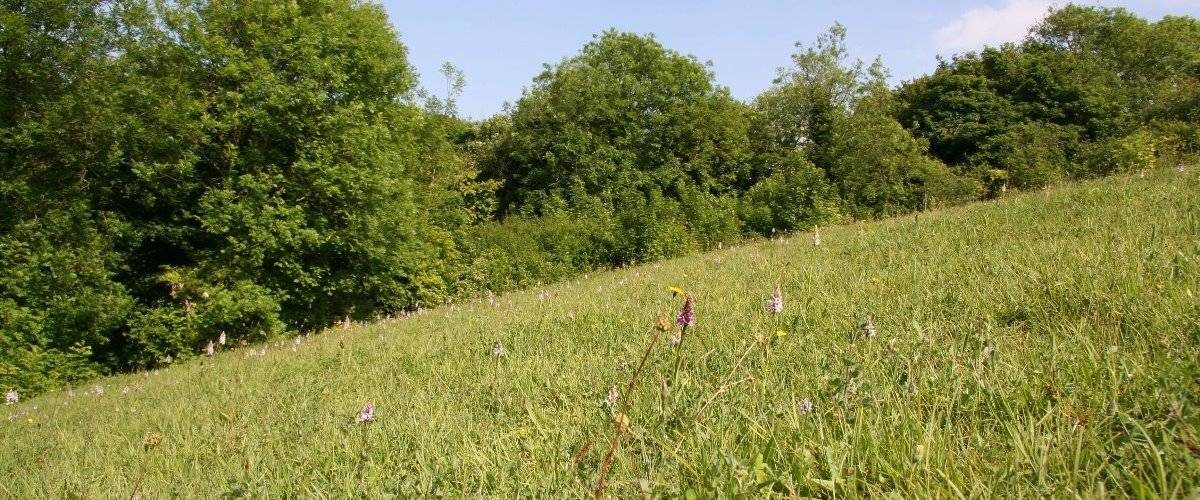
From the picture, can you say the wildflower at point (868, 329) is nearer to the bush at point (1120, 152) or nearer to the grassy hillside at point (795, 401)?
the grassy hillside at point (795, 401)

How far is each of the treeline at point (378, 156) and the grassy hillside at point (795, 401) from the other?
11.9 metres

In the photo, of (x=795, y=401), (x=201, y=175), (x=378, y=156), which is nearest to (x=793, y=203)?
(x=378, y=156)

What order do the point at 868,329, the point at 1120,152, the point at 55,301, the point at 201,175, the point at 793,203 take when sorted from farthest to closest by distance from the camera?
the point at 1120,152, the point at 793,203, the point at 201,175, the point at 55,301, the point at 868,329

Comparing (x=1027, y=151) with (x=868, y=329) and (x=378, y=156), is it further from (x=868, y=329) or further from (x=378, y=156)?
(x=868, y=329)

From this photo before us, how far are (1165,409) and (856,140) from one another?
32537mm

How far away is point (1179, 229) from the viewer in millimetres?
3842

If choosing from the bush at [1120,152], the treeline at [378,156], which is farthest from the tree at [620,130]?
the bush at [1120,152]

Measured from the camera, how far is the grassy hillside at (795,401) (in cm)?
140

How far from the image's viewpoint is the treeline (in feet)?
45.9

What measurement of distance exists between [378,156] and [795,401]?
20.0 metres

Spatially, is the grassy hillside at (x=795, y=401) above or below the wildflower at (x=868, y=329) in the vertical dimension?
below

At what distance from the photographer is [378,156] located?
19.6 meters

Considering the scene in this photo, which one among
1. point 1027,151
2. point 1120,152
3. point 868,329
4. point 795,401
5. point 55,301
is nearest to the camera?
point 795,401

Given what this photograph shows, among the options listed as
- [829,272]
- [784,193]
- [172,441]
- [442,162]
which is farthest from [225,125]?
[784,193]
